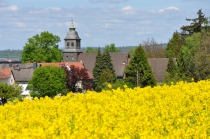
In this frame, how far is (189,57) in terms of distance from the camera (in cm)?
7794

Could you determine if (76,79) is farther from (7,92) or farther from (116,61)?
(116,61)

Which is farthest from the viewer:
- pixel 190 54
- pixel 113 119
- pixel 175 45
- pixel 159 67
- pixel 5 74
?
pixel 175 45

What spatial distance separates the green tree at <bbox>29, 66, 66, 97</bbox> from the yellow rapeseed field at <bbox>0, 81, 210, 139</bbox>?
51196mm

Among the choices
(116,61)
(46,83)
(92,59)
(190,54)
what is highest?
(190,54)

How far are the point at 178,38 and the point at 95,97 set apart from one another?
83.3 m

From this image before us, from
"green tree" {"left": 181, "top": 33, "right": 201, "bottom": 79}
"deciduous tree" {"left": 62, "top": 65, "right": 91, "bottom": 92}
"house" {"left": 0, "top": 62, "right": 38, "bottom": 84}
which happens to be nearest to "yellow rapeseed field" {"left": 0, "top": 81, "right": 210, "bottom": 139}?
"green tree" {"left": 181, "top": 33, "right": 201, "bottom": 79}

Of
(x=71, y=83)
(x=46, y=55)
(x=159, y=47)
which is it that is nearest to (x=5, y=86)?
(x=71, y=83)

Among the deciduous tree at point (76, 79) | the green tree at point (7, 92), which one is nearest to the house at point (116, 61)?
the deciduous tree at point (76, 79)

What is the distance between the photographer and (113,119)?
1129 centimetres

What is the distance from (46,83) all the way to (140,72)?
13.6 m

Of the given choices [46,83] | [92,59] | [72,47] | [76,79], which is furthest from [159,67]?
[72,47]

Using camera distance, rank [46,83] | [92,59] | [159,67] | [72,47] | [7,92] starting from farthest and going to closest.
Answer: [72,47]
[92,59]
[159,67]
[46,83]
[7,92]

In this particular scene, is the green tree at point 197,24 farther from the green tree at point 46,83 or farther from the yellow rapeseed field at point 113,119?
the yellow rapeseed field at point 113,119

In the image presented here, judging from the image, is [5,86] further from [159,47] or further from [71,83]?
[159,47]
